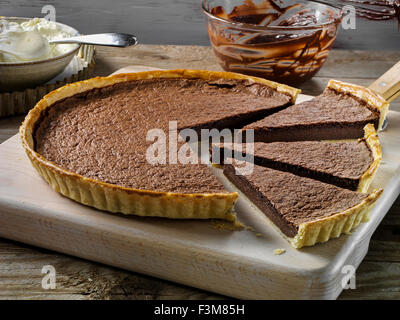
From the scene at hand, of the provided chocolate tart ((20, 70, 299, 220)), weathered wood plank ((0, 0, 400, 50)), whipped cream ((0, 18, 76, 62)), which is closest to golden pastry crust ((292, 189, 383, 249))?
chocolate tart ((20, 70, 299, 220))

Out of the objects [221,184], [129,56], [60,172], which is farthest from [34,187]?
[129,56]

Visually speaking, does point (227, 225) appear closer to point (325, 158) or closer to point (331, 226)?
point (331, 226)

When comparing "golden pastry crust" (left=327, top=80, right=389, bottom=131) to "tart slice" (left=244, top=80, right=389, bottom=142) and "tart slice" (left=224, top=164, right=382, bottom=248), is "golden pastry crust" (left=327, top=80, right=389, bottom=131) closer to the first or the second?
"tart slice" (left=244, top=80, right=389, bottom=142)

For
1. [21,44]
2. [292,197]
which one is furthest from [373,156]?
[21,44]

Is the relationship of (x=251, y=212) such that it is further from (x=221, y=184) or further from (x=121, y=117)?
(x=121, y=117)

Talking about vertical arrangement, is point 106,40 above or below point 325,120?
above
